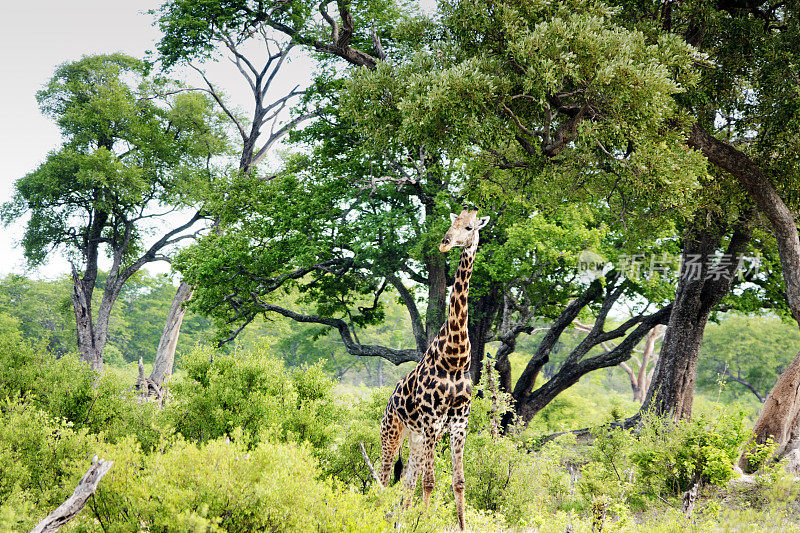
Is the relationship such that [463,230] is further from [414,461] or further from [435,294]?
[435,294]

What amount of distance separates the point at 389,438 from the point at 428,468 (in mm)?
1015

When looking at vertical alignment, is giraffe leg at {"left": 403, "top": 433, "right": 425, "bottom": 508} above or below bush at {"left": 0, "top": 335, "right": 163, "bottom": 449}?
above

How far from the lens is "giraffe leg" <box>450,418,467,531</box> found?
6621 mm

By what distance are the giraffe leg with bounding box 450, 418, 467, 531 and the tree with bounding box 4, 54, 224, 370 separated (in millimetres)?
20150

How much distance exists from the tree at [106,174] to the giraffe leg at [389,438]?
62.5 feet

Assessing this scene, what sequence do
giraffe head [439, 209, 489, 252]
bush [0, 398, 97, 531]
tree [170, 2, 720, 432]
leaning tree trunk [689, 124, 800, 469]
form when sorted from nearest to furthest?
giraffe head [439, 209, 489, 252] → bush [0, 398, 97, 531] → tree [170, 2, 720, 432] → leaning tree trunk [689, 124, 800, 469]

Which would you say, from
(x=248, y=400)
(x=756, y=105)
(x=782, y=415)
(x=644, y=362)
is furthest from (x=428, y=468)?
(x=644, y=362)

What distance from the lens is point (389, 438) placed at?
7664 mm

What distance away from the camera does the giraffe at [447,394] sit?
21.8 feet

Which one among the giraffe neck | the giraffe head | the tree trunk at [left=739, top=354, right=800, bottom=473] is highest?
the giraffe head

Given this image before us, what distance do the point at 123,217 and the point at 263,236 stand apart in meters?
11.7

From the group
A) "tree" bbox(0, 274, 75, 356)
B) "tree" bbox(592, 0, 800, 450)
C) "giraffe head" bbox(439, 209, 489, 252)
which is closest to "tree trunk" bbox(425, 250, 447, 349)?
"tree" bbox(592, 0, 800, 450)

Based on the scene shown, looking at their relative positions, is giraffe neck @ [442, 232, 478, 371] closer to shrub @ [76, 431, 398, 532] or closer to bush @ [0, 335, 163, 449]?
Answer: shrub @ [76, 431, 398, 532]

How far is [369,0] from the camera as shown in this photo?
17.4 metres
